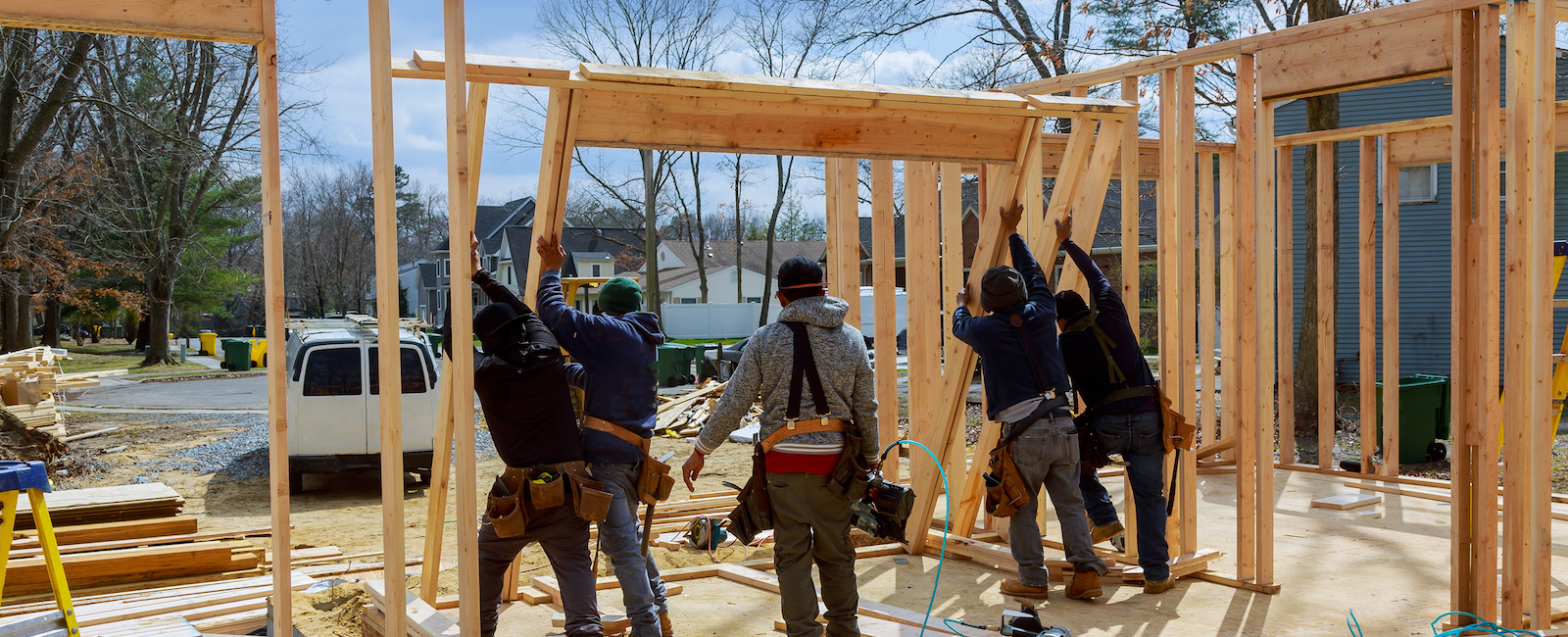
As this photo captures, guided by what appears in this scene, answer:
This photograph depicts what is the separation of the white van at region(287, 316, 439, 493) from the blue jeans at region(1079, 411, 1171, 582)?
6.69 meters

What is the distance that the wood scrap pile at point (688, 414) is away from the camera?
48.5 feet

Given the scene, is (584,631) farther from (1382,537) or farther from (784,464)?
(1382,537)

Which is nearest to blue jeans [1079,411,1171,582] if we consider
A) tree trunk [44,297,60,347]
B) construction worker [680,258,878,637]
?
construction worker [680,258,878,637]

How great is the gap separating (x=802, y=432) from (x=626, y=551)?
978mm

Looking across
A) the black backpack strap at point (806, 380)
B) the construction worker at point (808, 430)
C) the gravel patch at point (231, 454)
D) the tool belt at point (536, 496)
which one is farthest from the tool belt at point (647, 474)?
the gravel patch at point (231, 454)

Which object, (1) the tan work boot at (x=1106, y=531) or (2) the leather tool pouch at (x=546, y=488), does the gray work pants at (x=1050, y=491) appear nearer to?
(1) the tan work boot at (x=1106, y=531)

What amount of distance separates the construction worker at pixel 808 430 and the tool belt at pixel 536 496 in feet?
1.50

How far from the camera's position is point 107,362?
103 feet

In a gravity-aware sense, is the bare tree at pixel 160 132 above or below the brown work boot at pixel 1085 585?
above

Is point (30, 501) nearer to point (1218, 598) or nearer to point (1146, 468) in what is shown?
point (1146, 468)

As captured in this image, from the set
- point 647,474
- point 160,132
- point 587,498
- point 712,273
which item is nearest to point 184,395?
point 160,132

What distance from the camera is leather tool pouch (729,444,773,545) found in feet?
14.0

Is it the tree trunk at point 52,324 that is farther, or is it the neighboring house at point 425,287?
the neighboring house at point 425,287

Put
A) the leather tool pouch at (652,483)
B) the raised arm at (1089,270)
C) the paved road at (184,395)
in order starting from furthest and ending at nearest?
the paved road at (184,395) < the raised arm at (1089,270) < the leather tool pouch at (652,483)
